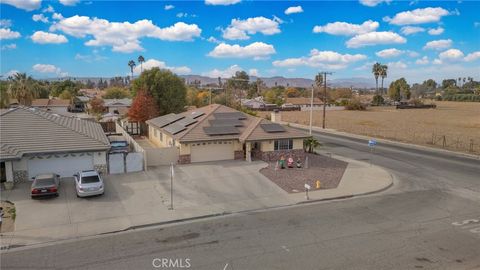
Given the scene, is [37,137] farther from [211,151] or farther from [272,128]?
[272,128]

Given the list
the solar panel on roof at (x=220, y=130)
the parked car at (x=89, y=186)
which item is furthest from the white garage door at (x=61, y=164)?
the solar panel on roof at (x=220, y=130)

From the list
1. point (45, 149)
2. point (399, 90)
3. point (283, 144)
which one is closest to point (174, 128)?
point (283, 144)

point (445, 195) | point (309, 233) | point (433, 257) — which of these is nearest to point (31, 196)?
point (309, 233)

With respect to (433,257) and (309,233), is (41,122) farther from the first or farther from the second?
Answer: (433,257)

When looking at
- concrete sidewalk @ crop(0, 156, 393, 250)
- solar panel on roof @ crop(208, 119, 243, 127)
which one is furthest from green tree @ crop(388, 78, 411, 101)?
concrete sidewalk @ crop(0, 156, 393, 250)

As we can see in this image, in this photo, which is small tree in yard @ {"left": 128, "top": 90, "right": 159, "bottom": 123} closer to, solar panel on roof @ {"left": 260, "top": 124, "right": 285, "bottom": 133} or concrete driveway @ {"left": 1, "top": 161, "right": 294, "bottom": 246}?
solar panel on roof @ {"left": 260, "top": 124, "right": 285, "bottom": 133}

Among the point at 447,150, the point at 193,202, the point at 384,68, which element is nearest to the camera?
the point at 193,202
